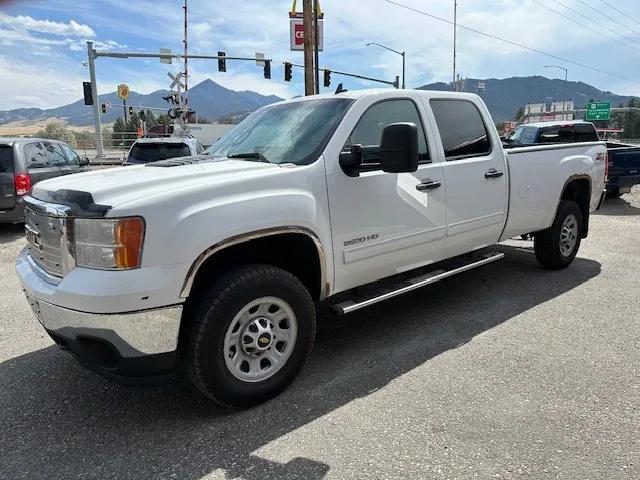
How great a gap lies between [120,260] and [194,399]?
→ 1191 mm

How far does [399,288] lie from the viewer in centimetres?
420

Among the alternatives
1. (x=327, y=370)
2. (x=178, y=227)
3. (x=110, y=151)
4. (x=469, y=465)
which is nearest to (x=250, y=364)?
(x=327, y=370)

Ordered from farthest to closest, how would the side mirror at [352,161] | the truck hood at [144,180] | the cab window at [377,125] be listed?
the cab window at [377,125] → the side mirror at [352,161] → the truck hood at [144,180]

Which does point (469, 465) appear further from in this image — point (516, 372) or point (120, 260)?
point (120, 260)

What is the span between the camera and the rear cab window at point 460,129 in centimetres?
456

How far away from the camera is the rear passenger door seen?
14.8ft

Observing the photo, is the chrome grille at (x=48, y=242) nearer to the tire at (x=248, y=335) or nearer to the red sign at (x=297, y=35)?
the tire at (x=248, y=335)

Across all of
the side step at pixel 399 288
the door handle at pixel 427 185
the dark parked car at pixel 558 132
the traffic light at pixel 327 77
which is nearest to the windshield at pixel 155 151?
the dark parked car at pixel 558 132

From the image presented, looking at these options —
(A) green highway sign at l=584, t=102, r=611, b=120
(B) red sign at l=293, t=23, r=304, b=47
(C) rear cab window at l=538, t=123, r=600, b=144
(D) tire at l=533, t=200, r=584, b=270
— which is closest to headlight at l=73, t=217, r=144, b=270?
(D) tire at l=533, t=200, r=584, b=270

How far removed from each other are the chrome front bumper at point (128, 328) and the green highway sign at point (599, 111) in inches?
2570

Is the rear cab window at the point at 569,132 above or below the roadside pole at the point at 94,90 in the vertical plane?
below

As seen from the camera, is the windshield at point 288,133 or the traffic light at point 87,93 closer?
the windshield at point 288,133

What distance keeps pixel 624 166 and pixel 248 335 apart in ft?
39.6

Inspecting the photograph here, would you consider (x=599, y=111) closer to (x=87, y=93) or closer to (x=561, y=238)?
(x=87, y=93)
